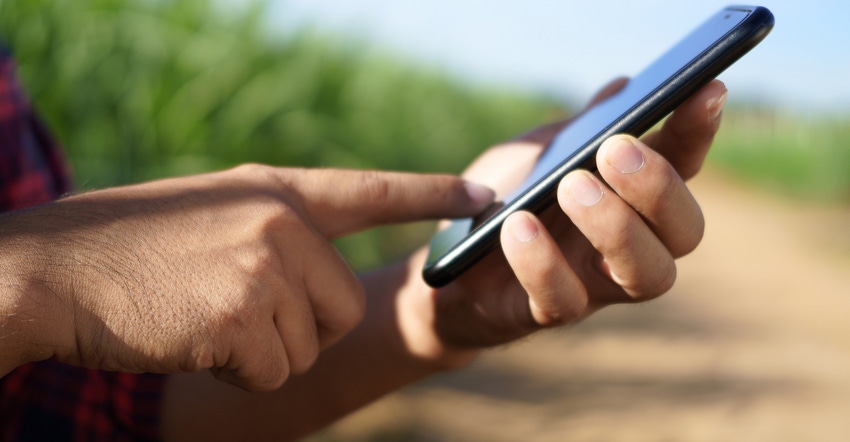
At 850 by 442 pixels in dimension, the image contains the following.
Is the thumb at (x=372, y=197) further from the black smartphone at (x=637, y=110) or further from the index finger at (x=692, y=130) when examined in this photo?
the index finger at (x=692, y=130)

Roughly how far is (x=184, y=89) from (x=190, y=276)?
7.18ft

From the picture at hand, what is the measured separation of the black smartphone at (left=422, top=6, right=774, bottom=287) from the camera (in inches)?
33.2

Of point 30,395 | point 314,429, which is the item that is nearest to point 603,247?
point 314,429

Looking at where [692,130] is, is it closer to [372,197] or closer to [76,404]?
[372,197]

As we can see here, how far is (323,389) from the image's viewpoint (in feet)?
4.20

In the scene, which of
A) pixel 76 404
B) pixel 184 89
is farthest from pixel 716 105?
pixel 184 89

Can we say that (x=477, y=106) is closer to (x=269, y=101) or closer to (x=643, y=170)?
(x=269, y=101)

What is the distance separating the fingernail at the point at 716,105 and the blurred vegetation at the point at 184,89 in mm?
2052

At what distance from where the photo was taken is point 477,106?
7.41 metres

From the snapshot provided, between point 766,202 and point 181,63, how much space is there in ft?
29.5

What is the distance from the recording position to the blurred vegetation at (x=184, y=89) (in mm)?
2641

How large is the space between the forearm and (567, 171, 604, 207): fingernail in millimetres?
465

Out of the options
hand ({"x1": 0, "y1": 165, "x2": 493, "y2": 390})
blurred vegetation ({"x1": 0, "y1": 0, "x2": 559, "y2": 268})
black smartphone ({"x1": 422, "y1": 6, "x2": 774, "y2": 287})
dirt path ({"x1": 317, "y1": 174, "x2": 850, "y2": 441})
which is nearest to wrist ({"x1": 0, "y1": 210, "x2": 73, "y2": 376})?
hand ({"x1": 0, "y1": 165, "x2": 493, "y2": 390})

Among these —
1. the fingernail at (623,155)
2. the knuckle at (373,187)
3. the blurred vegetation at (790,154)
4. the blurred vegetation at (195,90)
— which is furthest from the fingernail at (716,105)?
the blurred vegetation at (790,154)
